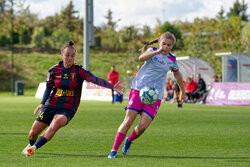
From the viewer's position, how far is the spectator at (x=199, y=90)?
30.0 m

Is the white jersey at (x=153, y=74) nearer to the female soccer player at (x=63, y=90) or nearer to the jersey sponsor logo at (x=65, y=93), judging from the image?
the female soccer player at (x=63, y=90)

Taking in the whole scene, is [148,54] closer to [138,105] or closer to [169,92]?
[138,105]

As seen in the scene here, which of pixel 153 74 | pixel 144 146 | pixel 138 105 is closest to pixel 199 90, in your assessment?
pixel 144 146

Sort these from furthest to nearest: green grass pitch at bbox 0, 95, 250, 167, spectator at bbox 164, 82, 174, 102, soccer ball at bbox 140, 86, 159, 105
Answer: spectator at bbox 164, 82, 174, 102 → soccer ball at bbox 140, 86, 159, 105 → green grass pitch at bbox 0, 95, 250, 167

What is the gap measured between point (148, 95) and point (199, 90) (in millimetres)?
22480

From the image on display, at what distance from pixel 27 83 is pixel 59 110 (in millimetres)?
50629

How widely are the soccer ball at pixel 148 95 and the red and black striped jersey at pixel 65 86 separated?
30.5 inches

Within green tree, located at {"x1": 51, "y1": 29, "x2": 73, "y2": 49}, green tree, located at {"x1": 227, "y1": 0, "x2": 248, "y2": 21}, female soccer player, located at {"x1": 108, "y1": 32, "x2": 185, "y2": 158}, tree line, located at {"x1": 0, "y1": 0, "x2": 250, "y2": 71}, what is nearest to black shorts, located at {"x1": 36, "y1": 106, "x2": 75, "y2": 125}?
female soccer player, located at {"x1": 108, "y1": 32, "x2": 185, "y2": 158}

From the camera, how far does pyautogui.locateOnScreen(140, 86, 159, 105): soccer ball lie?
26.4ft

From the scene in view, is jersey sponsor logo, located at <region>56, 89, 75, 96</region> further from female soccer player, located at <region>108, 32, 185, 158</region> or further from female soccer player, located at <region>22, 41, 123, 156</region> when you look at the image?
female soccer player, located at <region>108, 32, 185, 158</region>

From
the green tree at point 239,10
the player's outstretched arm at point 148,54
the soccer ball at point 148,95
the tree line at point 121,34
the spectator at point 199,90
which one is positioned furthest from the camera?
the green tree at point 239,10

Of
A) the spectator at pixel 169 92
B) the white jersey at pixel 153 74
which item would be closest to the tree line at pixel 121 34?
the spectator at pixel 169 92

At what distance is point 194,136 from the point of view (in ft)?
39.4

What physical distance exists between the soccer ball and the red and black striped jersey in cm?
78
